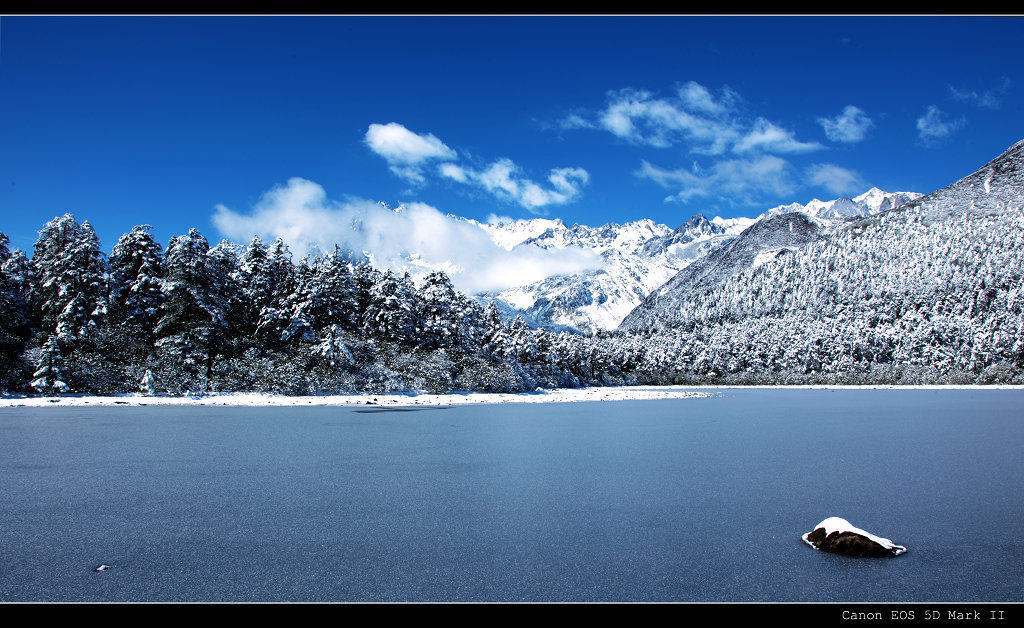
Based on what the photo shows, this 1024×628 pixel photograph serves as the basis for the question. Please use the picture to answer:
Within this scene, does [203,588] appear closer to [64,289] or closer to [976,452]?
[976,452]

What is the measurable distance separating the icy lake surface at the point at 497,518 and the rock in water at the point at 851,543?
0.25 meters

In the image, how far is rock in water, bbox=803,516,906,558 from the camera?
383 inches

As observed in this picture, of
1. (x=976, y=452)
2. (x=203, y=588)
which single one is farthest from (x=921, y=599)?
(x=976, y=452)

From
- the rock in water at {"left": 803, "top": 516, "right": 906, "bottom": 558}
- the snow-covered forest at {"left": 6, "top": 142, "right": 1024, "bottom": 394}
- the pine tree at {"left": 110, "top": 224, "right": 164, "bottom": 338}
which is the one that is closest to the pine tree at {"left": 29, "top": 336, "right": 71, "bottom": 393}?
the snow-covered forest at {"left": 6, "top": 142, "right": 1024, "bottom": 394}

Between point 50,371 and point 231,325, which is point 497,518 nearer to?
point 50,371

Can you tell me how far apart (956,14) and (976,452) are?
24.8 m

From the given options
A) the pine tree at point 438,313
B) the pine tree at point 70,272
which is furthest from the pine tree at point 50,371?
the pine tree at point 438,313

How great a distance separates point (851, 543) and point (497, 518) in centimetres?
663

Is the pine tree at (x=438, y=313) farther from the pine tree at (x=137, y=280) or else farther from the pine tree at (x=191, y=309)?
the pine tree at (x=137, y=280)

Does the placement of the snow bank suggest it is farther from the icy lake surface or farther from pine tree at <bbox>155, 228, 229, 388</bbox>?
the icy lake surface

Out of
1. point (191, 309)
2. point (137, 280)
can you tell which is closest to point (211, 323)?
point (191, 309)

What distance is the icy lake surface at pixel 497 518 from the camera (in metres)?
8.37

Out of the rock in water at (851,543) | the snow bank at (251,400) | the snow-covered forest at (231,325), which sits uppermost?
the snow-covered forest at (231,325)
